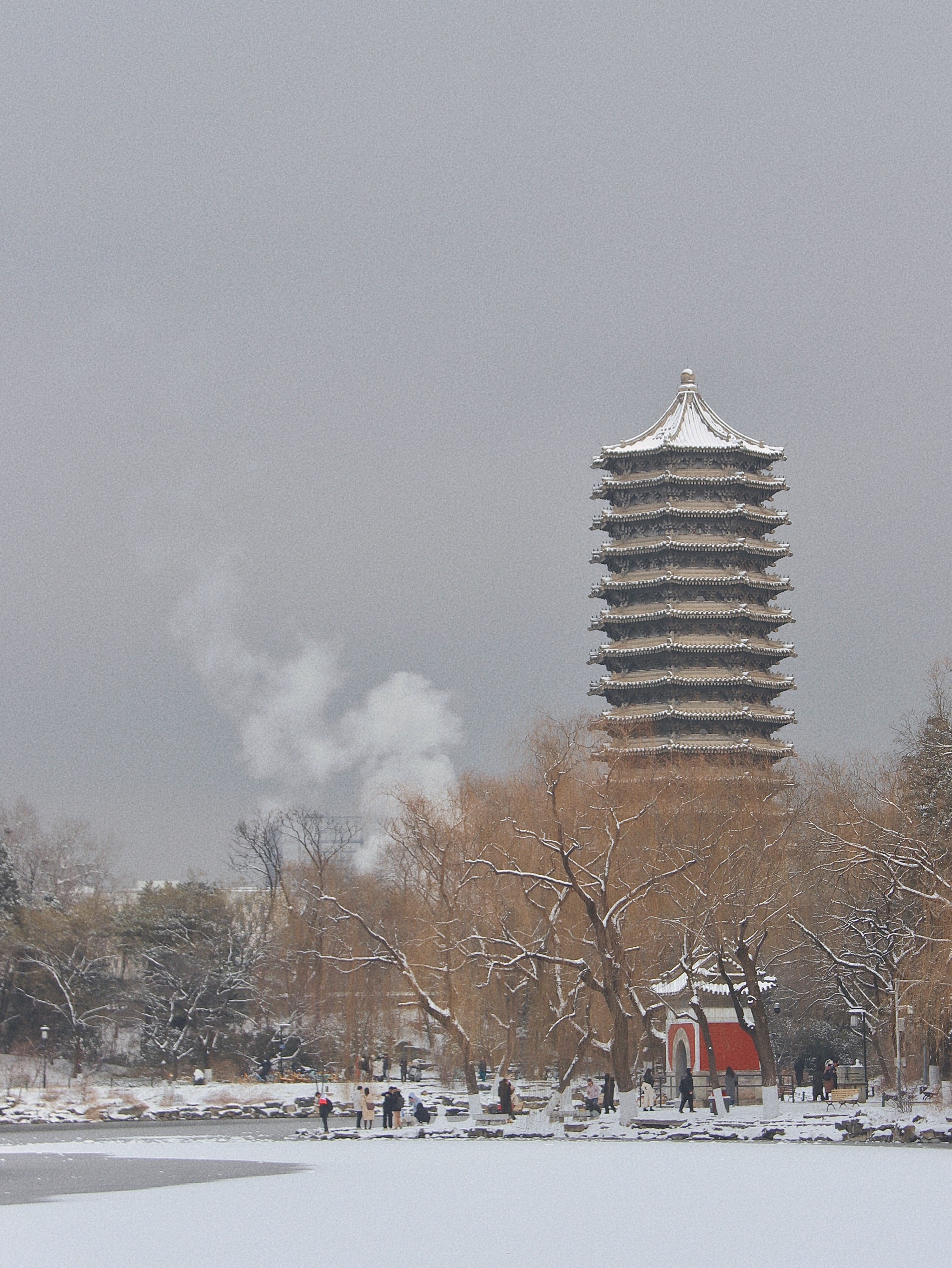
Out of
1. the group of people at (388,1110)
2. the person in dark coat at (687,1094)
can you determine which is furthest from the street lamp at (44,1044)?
the person in dark coat at (687,1094)

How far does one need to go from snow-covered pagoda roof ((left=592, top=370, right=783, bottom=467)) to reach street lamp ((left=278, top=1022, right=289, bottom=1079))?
24.5 m

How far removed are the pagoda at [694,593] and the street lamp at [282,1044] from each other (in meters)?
16.2

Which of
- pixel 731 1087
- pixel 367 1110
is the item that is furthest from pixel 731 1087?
pixel 367 1110

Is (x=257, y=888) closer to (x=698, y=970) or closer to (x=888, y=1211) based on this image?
(x=698, y=970)

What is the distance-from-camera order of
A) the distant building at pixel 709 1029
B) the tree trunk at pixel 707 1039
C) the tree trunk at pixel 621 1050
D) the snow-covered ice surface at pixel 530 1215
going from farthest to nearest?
the distant building at pixel 709 1029 → the tree trunk at pixel 707 1039 → the tree trunk at pixel 621 1050 → the snow-covered ice surface at pixel 530 1215

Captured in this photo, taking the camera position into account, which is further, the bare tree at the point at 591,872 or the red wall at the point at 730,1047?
the red wall at the point at 730,1047

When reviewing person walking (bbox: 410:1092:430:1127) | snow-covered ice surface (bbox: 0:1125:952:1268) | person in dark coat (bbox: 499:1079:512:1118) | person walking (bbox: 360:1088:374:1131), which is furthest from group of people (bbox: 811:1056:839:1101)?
snow-covered ice surface (bbox: 0:1125:952:1268)

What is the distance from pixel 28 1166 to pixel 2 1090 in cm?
2125

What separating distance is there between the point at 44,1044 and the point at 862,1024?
74.9 feet

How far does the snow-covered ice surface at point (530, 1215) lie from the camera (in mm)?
14516

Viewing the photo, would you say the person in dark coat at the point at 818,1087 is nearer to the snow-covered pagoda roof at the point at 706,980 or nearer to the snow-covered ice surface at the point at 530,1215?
the snow-covered pagoda roof at the point at 706,980

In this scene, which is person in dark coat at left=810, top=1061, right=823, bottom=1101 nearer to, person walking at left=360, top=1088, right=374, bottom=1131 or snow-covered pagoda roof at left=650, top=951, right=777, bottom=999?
snow-covered pagoda roof at left=650, top=951, right=777, bottom=999

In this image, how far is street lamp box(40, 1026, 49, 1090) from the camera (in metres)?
49.0

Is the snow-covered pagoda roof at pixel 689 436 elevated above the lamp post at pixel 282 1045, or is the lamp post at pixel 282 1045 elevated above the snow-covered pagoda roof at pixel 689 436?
the snow-covered pagoda roof at pixel 689 436
